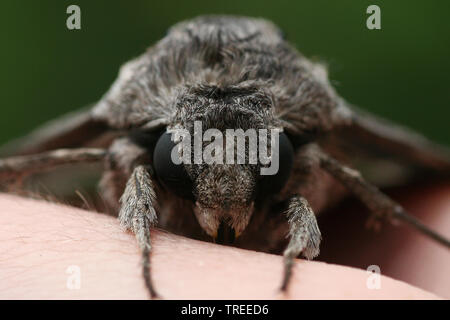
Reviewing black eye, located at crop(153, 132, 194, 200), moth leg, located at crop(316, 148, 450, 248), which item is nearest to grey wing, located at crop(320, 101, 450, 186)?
moth leg, located at crop(316, 148, 450, 248)

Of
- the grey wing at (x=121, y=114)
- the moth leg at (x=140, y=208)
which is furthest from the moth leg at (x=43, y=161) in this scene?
the moth leg at (x=140, y=208)

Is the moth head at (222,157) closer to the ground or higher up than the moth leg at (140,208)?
higher up

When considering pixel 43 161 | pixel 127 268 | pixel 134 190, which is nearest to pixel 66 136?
pixel 43 161

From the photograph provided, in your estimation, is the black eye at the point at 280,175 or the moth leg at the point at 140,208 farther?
the black eye at the point at 280,175

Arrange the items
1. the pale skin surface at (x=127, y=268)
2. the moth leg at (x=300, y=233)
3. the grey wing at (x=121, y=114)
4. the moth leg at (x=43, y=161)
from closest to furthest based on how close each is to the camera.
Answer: the pale skin surface at (x=127, y=268) → the moth leg at (x=300, y=233) → the grey wing at (x=121, y=114) → the moth leg at (x=43, y=161)

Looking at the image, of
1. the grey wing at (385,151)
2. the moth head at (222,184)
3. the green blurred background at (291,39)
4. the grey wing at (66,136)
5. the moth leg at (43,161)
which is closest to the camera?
the moth head at (222,184)

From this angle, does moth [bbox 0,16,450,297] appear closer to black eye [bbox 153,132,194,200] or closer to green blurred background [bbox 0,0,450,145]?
black eye [bbox 153,132,194,200]

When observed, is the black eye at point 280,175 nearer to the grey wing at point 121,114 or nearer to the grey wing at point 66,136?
the grey wing at point 121,114
